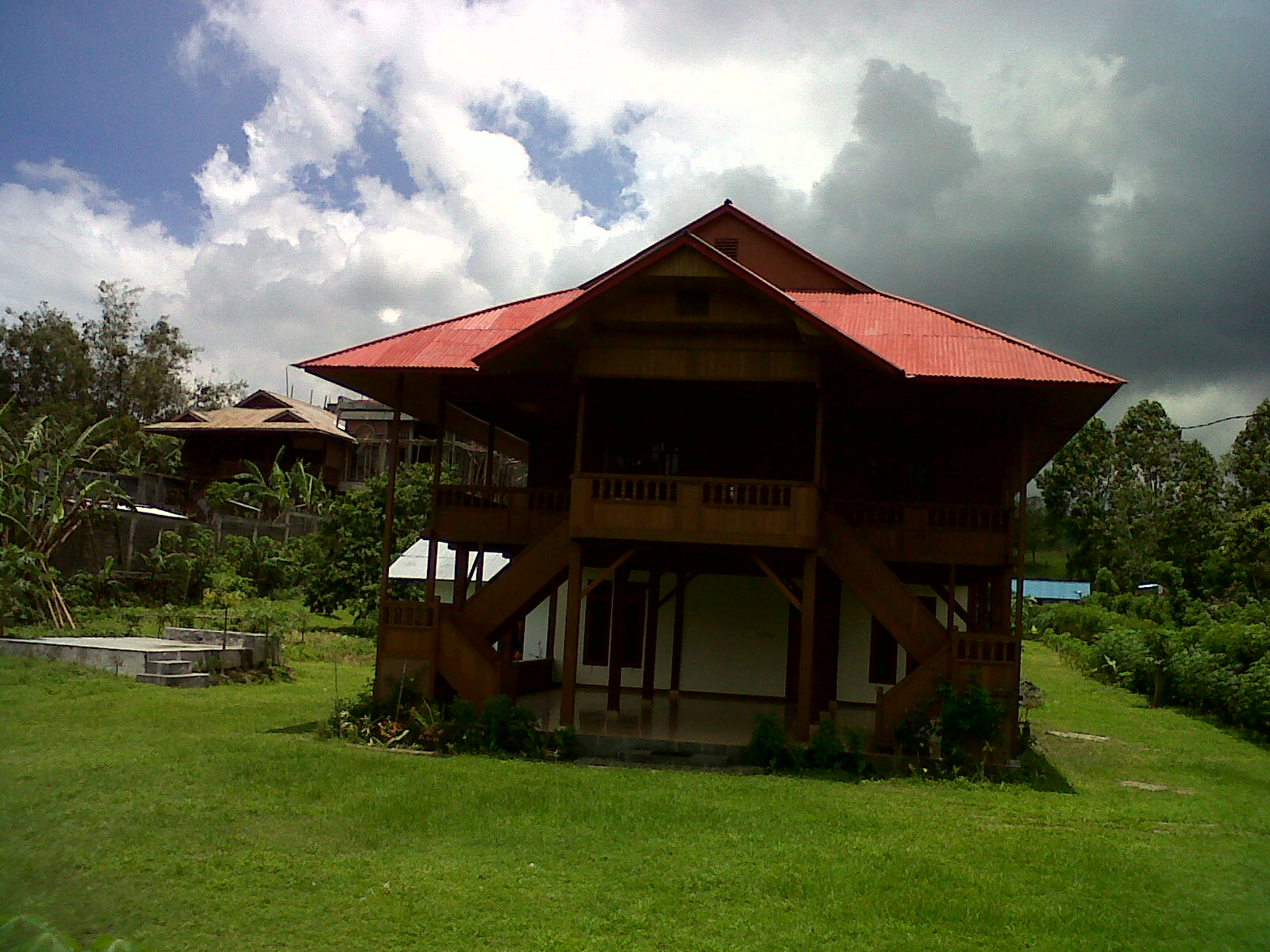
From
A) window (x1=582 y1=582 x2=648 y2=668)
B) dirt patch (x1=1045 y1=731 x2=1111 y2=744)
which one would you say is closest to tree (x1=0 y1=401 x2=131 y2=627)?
window (x1=582 y1=582 x2=648 y2=668)

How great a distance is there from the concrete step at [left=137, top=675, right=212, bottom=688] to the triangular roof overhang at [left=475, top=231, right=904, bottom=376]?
9.22 m

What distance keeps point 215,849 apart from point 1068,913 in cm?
645

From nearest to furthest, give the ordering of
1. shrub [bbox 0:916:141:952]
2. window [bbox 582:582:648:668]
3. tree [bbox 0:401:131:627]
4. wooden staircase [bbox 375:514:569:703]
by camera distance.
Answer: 1. shrub [bbox 0:916:141:952]
2. wooden staircase [bbox 375:514:569:703]
3. tree [bbox 0:401:131:627]
4. window [bbox 582:582:648:668]

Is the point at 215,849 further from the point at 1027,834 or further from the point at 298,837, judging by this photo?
the point at 1027,834

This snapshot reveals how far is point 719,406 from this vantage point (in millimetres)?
19688

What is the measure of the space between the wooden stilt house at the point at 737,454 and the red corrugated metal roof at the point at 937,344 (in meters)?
0.06

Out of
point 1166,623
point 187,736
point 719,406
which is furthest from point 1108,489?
point 187,736

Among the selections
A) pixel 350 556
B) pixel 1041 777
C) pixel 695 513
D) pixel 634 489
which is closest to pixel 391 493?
pixel 634 489

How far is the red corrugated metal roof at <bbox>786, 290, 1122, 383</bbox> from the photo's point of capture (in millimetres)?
15492

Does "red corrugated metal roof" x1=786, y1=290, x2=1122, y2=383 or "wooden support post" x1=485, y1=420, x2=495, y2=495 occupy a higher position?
"red corrugated metal roof" x1=786, y1=290, x2=1122, y2=383

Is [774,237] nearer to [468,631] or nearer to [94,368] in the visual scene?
[468,631]

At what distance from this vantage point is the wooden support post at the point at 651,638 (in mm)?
21547

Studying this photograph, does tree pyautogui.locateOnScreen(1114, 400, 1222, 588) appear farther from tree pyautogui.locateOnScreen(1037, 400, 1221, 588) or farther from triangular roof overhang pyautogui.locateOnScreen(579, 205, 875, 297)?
triangular roof overhang pyautogui.locateOnScreen(579, 205, 875, 297)

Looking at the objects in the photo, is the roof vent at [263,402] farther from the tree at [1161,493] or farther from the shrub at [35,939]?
the shrub at [35,939]
